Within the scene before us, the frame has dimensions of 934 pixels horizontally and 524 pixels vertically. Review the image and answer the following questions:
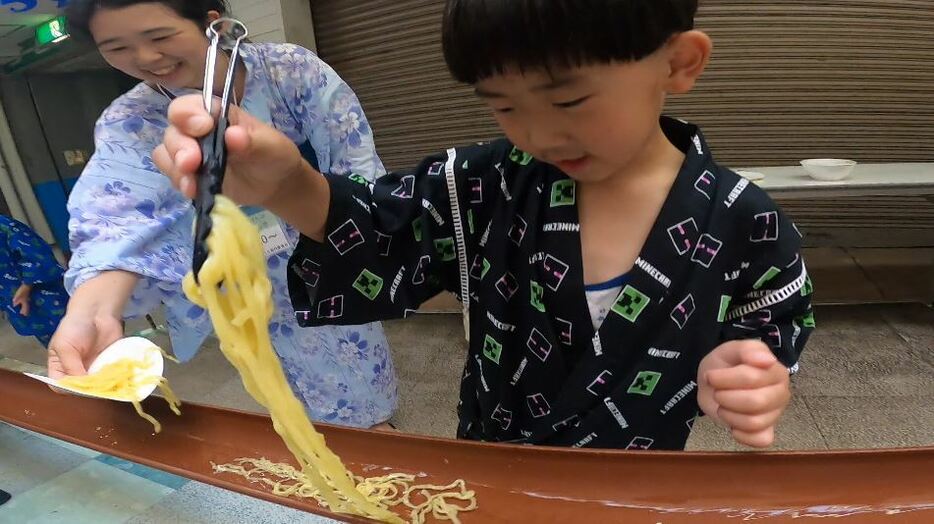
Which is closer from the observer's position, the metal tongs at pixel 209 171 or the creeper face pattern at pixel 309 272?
the metal tongs at pixel 209 171

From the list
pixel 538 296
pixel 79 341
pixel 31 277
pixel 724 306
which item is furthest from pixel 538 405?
pixel 31 277

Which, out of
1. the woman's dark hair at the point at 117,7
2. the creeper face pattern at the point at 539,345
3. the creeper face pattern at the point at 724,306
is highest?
the woman's dark hair at the point at 117,7

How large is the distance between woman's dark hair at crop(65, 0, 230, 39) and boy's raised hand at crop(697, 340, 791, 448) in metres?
1.06

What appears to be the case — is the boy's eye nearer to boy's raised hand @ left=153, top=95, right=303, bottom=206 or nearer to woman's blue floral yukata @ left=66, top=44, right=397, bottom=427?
boy's raised hand @ left=153, top=95, right=303, bottom=206

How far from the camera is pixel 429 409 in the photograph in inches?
87.8

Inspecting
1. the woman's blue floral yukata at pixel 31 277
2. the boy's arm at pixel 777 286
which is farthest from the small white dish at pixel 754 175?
the woman's blue floral yukata at pixel 31 277

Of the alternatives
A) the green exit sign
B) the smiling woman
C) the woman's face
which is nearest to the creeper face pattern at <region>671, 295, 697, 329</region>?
the smiling woman

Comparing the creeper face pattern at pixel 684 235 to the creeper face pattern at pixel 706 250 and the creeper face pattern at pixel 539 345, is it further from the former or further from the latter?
the creeper face pattern at pixel 539 345

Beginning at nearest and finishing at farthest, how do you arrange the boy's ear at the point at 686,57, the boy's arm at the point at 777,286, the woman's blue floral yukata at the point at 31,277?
the boy's ear at the point at 686,57
the boy's arm at the point at 777,286
the woman's blue floral yukata at the point at 31,277

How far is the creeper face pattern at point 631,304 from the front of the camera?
27.8 inches

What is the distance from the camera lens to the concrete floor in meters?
0.83

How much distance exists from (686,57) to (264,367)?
53 cm

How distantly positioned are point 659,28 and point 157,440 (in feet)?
2.92

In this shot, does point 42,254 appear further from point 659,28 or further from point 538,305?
point 659,28
